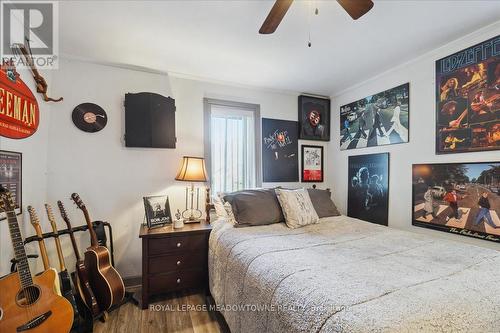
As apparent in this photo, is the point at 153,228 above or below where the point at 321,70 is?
below

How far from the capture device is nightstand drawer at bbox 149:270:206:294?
2.01m

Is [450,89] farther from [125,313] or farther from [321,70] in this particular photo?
[125,313]

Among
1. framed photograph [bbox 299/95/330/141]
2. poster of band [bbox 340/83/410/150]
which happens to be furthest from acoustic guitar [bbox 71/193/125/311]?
poster of band [bbox 340/83/410/150]

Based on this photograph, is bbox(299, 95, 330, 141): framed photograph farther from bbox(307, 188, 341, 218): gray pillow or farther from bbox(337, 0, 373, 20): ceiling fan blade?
bbox(337, 0, 373, 20): ceiling fan blade

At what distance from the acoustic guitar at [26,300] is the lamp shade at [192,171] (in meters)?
1.21

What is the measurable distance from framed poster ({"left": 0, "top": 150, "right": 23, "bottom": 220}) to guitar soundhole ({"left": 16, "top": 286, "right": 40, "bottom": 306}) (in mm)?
473

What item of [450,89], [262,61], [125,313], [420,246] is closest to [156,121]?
[262,61]

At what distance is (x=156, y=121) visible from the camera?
2465 millimetres

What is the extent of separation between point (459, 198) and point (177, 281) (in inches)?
100

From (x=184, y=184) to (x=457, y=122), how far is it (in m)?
2.67

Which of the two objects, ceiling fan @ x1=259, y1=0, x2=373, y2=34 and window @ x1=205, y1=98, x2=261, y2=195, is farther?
window @ x1=205, y1=98, x2=261, y2=195

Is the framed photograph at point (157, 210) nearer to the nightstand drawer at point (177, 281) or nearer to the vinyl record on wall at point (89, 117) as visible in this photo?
the nightstand drawer at point (177, 281)

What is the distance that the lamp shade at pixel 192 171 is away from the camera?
2336 mm

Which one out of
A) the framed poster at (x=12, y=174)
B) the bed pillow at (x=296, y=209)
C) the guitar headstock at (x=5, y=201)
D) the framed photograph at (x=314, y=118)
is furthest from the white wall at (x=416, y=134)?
the framed poster at (x=12, y=174)
